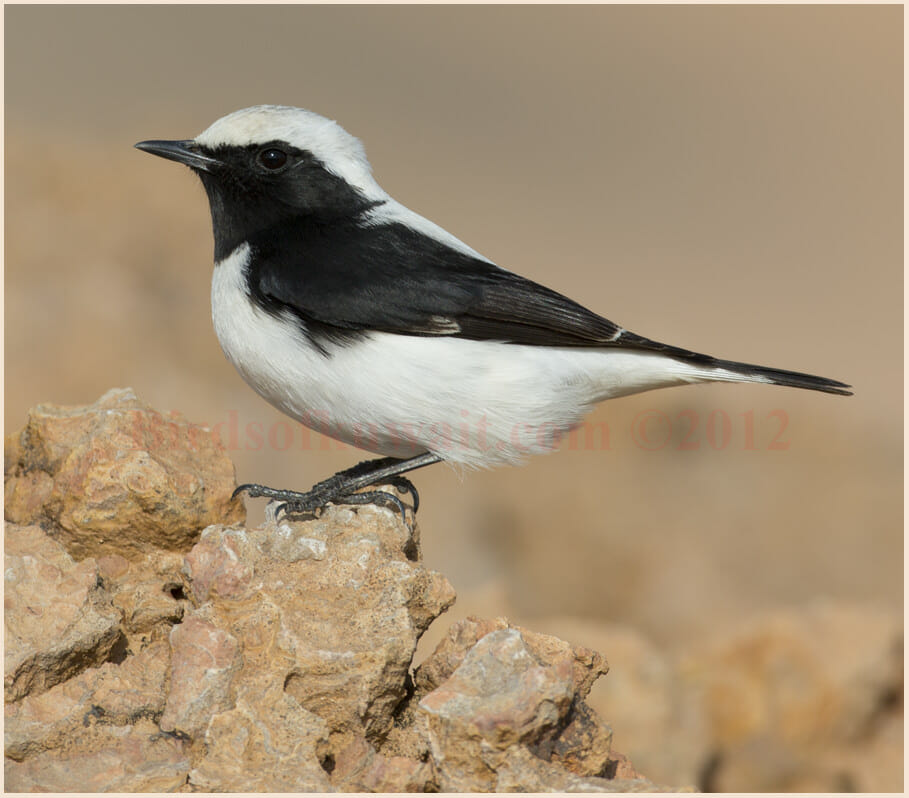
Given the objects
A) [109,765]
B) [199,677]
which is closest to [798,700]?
[199,677]

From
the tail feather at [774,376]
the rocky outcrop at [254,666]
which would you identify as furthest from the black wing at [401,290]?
the rocky outcrop at [254,666]

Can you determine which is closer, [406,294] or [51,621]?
[51,621]

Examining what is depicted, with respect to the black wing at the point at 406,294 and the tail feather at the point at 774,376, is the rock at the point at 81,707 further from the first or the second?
the tail feather at the point at 774,376

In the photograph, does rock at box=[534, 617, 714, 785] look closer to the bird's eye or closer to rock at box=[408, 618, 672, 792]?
rock at box=[408, 618, 672, 792]

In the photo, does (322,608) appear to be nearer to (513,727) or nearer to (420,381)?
(513,727)

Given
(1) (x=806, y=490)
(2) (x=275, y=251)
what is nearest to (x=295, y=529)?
(2) (x=275, y=251)

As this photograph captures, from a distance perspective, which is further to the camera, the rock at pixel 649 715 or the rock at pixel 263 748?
the rock at pixel 649 715
